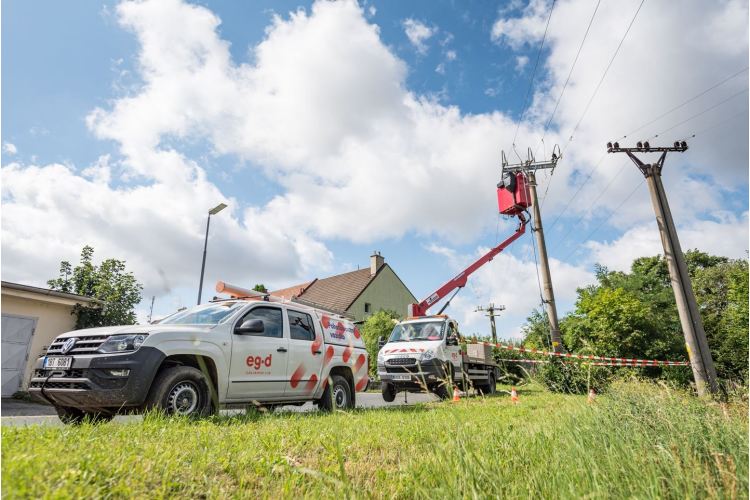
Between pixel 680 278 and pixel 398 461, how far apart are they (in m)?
14.2

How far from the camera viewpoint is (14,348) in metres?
11.9

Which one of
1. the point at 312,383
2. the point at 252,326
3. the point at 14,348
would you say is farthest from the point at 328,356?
the point at 14,348

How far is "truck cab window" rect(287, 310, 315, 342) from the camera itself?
7223mm

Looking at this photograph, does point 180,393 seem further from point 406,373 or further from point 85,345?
point 406,373

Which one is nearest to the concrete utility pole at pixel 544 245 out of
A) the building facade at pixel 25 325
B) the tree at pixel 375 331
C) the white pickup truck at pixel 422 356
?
the white pickup truck at pixel 422 356

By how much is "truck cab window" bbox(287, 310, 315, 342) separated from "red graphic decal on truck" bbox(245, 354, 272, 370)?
71 cm

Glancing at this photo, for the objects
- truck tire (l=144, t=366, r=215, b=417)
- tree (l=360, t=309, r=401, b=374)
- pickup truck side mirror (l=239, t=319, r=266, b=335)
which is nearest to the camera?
truck tire (l=144, t=366, r=215, b=417)

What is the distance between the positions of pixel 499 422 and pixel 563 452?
8.54ft

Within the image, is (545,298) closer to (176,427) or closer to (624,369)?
(624,369)

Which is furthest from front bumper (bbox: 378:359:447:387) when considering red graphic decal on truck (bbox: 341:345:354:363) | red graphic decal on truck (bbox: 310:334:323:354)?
red graphic decal on truck (bbox: 310:334:323:354)

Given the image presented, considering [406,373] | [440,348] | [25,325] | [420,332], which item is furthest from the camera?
[420,332]

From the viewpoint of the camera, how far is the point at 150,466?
245cm

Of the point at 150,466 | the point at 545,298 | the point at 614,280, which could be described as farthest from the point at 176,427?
the point at 614,280

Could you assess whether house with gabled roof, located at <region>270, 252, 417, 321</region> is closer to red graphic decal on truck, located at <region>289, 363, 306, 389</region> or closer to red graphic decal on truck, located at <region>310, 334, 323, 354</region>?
red graphic decal on truck, located at <region>310, 334, 323, 354</region>
